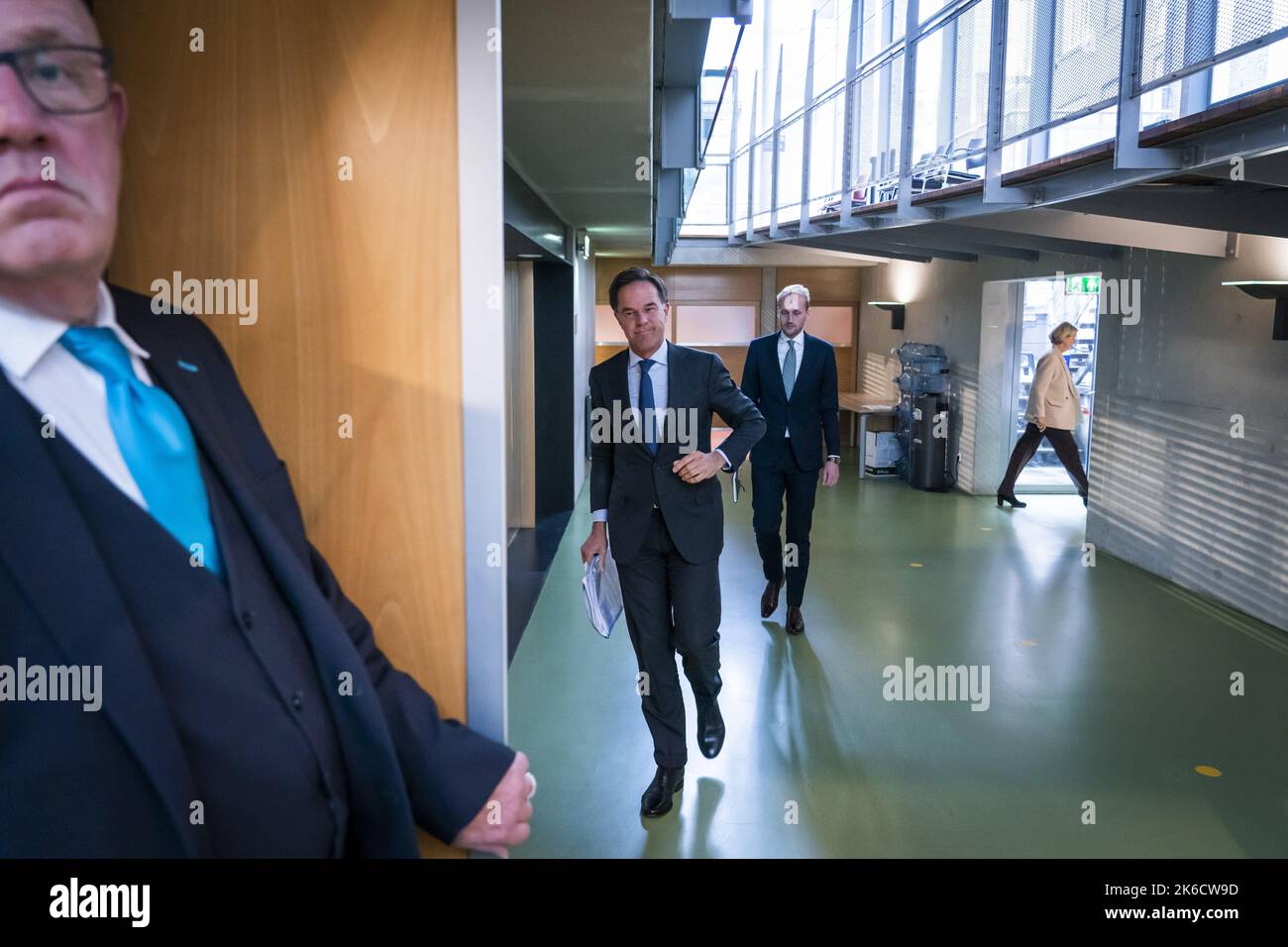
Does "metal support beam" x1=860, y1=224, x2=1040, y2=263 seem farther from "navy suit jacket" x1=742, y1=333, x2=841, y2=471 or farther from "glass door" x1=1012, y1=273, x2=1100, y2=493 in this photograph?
"navy suit jacket" x1=742, y1=333, x2=841, y2=471

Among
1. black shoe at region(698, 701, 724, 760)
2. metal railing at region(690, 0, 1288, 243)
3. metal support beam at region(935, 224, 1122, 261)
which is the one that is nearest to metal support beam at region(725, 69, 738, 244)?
metal railing at region(690, 0, 1288, 243)

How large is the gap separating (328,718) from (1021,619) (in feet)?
18.4

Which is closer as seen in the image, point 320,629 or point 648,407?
point 320,629

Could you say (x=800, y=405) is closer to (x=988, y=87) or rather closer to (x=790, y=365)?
(x=790, y=365)

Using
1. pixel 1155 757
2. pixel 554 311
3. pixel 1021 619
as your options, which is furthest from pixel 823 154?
pixel 1155 757

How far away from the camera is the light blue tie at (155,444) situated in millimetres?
1104

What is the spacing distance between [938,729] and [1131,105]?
280 cm

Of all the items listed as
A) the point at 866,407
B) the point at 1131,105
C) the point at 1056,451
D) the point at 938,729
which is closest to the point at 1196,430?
the point at 1056,451

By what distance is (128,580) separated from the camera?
1071mm

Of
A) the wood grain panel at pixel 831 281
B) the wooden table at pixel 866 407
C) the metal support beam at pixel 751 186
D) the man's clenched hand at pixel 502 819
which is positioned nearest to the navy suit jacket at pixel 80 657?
the man's clenched hand at pixel 502 819

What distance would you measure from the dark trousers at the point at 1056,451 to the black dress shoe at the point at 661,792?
23.0 feet

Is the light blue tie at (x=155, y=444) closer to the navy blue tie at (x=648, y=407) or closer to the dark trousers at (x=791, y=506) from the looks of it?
the navy blue tie at (x=648, y=407)

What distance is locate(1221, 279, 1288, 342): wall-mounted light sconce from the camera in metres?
5.49

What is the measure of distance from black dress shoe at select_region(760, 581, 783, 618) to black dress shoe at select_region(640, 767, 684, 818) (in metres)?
2.45
